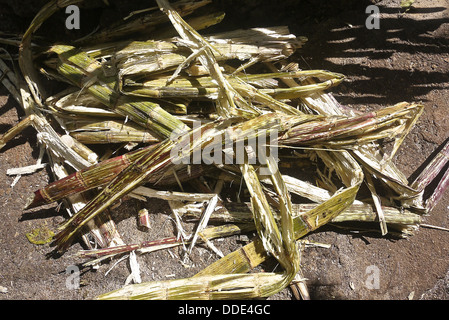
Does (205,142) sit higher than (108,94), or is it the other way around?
(108,94)

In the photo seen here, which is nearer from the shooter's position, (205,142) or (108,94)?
(205,142)

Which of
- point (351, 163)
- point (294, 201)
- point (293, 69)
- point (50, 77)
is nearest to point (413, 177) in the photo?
point (351, 163)

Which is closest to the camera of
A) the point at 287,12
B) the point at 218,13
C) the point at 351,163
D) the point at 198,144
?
the point at 198,144

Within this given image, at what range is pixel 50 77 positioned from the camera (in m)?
2.20

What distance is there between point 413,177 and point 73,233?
64.6 inches

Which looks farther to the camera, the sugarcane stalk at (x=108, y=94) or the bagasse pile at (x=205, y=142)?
the sugarcane stalk at (x=108, y=94)

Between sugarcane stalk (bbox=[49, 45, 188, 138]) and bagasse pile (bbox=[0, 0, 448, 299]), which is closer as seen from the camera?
bagasse pile (bbox=[0, 0, 448, 299])

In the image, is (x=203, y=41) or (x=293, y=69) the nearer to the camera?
(x=203, y=41)

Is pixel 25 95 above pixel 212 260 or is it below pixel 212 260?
above

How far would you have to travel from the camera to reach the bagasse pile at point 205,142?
1885mm

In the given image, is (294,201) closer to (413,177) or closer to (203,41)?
(413,177)

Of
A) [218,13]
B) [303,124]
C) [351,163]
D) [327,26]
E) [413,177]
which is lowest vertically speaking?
[413,177]

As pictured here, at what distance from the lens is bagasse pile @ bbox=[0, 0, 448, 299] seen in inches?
74.2

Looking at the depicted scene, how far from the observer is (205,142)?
1.87 m
